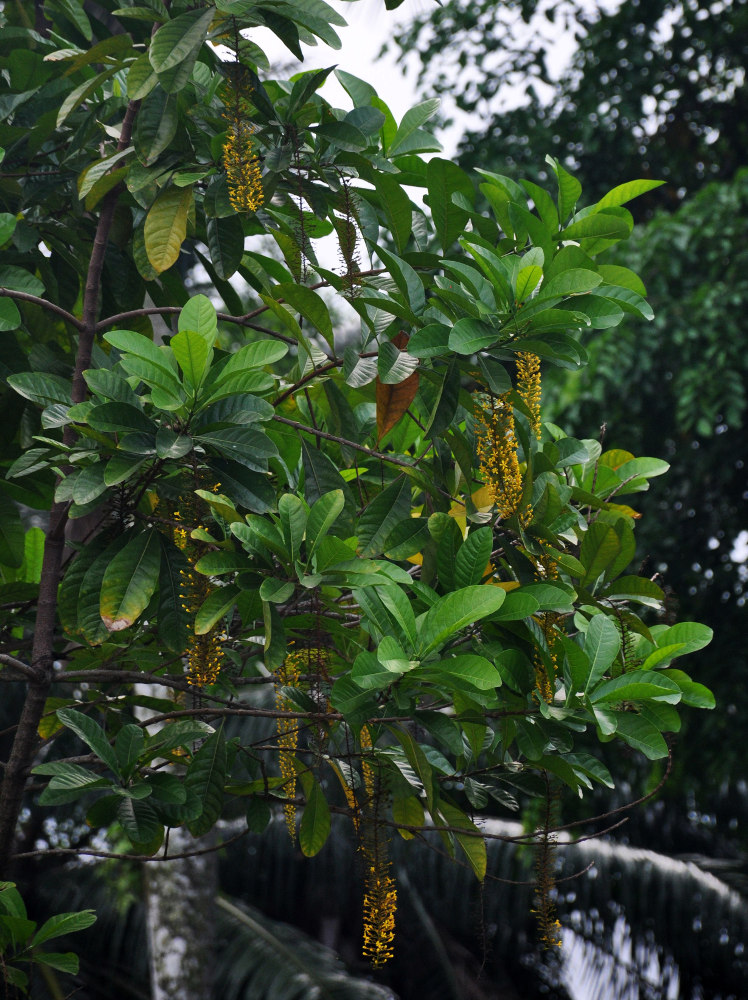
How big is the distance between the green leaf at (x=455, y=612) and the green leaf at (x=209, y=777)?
426 mm

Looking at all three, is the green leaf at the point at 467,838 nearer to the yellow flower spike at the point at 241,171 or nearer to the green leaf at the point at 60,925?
the green leaf at the point at 60,925

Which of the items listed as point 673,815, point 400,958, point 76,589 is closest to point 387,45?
point 673,815

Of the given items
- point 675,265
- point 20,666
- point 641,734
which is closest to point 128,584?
point 20,666

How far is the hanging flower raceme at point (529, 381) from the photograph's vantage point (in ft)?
3.68

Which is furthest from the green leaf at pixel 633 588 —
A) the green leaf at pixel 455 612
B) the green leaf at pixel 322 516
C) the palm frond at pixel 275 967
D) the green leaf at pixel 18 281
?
the palm frond at pixel 275 967

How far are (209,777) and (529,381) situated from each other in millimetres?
686

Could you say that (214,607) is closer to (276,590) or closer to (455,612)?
(276,590)

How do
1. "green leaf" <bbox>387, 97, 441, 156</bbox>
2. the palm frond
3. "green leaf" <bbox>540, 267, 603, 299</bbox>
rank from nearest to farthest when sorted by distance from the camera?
"green leaf" <bbox>540, 267, 603, 299</bbox> < "green leaf" <bbox>387, 97, 441, 156</bbox> < the palm frond

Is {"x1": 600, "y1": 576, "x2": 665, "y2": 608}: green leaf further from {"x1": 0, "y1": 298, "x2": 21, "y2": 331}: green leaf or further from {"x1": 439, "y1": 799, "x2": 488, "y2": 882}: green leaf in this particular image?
{"x1": 0, "y1": 298, "x2": 21, "y2": 331}: green leaf

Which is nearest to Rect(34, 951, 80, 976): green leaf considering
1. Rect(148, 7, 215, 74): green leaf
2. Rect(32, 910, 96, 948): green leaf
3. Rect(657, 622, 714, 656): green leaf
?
Rect(32, 910, 96, 948): green leaf

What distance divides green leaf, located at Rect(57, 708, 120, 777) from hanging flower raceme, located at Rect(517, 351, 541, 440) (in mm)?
685

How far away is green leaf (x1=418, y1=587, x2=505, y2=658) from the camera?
1002 millimetres

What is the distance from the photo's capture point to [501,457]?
43.9 inches

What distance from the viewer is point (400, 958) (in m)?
4.43
